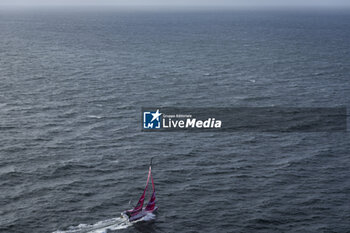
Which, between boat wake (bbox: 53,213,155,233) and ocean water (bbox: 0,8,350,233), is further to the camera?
ocean water (bbox: 0,8,350,233)

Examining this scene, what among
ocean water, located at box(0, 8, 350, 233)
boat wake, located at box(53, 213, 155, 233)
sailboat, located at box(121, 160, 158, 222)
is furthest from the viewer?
ocean water, located at box(0, 8, 350, 233)

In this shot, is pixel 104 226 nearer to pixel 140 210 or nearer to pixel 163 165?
pixel 140 210

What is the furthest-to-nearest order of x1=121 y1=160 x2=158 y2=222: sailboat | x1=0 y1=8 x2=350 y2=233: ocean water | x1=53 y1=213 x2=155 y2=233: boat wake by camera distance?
x1=0 y1=8 x2=350 y2=233: ocean water < x1=121 y1=160 x2=158 y2=222: sailboat < x1=53 y1=213 x2=155 y2=233: boat wake

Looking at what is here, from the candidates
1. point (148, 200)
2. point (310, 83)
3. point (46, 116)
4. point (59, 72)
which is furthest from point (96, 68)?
point (148, 200)

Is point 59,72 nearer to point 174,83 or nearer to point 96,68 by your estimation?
point 96,68

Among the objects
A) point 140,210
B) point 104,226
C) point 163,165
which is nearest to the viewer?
point 104,226

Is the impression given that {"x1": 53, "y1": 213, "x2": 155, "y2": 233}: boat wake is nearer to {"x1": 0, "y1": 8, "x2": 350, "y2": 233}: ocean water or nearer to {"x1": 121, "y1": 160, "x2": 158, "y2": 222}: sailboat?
{"x1": 0, "y1": 8, "x2": 350, "y2": 233}: ocean water

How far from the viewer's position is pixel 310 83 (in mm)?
168875

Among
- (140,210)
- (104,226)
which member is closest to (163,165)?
(140,210)

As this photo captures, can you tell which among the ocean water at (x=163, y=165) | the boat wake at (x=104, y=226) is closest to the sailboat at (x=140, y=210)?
the boat wake at (x=104, y=226)

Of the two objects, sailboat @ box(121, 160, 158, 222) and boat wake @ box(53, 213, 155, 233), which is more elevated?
sailboat @ box(121, 160, 158, 222)

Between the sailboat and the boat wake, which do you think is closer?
the boat wake

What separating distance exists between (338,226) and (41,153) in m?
67.9

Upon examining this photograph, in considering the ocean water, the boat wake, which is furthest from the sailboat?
the ocean water
